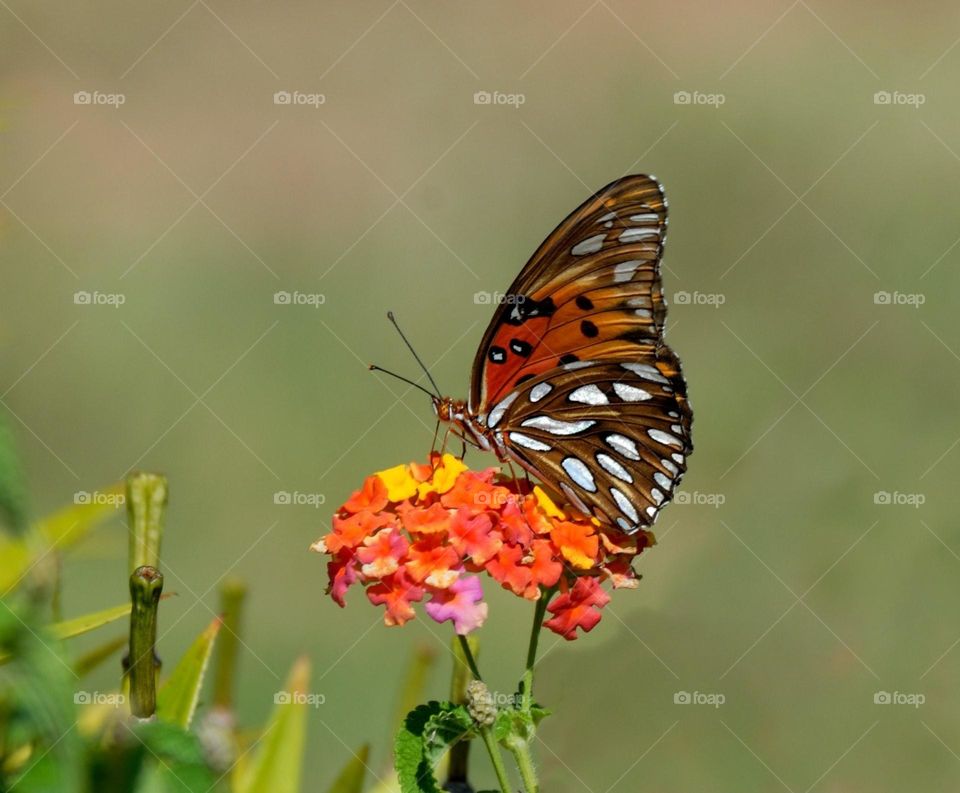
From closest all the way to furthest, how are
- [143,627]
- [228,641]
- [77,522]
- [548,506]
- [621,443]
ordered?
[143,627] < [548,506] < [228,641] < [77,522] < [621,443]

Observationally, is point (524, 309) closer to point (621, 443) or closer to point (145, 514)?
point (621, 443)

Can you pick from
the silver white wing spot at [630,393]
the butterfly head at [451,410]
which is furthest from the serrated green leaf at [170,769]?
the silver white wing spot at [630,393]

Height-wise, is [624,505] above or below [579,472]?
below

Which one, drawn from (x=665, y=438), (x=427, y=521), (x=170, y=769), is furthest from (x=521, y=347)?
(x=170, y=769)

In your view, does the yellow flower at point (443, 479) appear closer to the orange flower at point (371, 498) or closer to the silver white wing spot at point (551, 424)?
the orange flower at point (371, 498)

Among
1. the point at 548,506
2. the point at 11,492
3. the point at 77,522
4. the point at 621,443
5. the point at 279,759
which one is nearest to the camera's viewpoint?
the point at 11,492

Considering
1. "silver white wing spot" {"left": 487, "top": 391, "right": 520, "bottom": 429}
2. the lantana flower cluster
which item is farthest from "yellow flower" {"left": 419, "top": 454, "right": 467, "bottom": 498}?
"silver white wing spot" {"left": 487, "top": 391, "right": 520, "bottom": 429}

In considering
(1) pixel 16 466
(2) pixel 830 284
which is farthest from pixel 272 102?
(1) pixel 16 466
